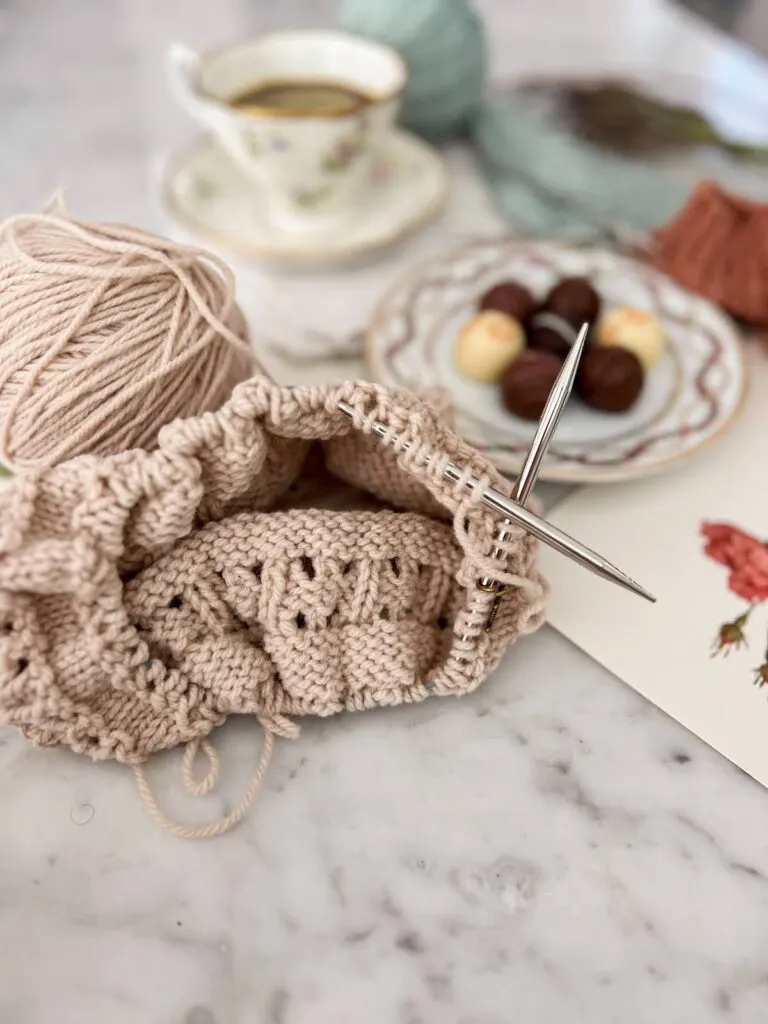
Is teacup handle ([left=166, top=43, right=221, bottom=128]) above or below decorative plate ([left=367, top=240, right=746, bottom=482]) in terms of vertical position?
above

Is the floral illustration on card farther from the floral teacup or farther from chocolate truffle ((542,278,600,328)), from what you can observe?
the floral teacup

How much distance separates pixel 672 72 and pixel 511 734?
0.95 metres

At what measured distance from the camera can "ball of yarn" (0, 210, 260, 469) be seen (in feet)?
1.63

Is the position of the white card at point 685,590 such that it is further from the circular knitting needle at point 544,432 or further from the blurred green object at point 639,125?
the blurred green object at point 639,125

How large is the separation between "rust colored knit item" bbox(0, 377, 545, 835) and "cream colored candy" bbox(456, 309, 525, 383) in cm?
18

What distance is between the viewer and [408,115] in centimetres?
94

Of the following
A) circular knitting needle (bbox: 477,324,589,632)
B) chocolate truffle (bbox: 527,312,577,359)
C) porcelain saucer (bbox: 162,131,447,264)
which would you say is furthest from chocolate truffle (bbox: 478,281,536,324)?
circular knitting needle (bbox: 477,324,589,632)

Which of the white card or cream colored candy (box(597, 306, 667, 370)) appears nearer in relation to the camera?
the white card

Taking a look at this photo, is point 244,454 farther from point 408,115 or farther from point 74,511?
point 408,115

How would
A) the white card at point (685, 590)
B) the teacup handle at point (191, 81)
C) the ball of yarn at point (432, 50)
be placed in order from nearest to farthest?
the white card at point (685, 590)
the teacup handle at point (191, 81)
the ball of yarn at point (432, 50)

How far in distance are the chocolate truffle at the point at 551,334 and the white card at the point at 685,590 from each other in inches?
4.9

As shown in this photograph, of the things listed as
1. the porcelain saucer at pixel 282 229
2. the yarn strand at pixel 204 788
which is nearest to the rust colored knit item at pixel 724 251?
the porcelain saucer at pixel 282 229

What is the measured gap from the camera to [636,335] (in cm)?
67

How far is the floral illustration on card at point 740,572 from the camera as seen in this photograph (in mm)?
554
